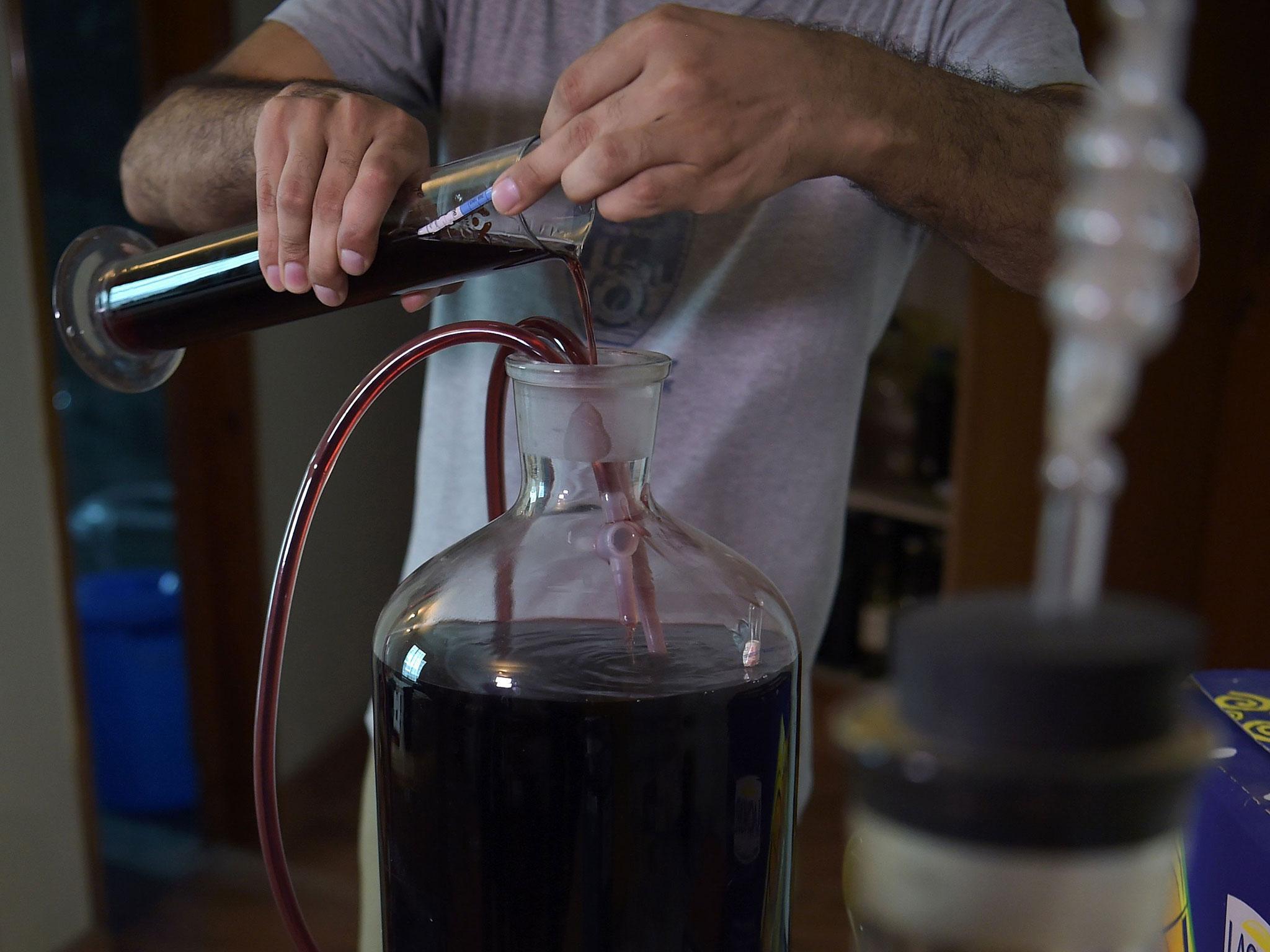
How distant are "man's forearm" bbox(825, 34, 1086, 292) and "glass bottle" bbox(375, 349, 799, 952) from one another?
0.74 feet

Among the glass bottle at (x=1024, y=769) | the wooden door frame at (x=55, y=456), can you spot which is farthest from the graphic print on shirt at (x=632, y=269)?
the wooden door frame at (x=55, y=456)

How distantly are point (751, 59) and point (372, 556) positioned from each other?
2113mm

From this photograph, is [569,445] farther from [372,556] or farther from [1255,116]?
[372,556]

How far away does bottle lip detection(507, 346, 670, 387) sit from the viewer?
0.47 metres

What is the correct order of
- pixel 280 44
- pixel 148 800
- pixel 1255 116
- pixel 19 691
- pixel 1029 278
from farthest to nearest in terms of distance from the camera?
pixel 148 800
pixel 1255 116
pixel 19 691
pixel 280 44
pixel 1029 278

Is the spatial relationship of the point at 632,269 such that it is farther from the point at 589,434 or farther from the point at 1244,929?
the point at 1244,929

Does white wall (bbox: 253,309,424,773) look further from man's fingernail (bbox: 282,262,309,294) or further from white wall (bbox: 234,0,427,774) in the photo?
man's fingernail (bbox: 282,262,309,294)

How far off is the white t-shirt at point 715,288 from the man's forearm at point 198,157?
136 mm

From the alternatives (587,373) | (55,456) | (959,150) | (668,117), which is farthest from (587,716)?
(55,456)

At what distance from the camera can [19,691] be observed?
66.7 inches

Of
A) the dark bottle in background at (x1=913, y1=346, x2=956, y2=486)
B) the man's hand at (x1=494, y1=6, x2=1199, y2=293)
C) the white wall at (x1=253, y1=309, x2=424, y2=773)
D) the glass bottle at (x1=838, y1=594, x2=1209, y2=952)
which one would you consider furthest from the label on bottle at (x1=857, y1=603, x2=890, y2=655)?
the glass bottle at (x1=838, y1=594, x2=1209, y2=952)

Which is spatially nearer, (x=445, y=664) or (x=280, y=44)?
(x=445, y=664)

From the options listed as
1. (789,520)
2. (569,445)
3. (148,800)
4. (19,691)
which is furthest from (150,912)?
(569,445)

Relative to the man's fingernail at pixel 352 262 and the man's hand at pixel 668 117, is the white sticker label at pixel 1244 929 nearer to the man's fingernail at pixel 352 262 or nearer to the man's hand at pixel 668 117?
the man's hand at pixel 668 117
